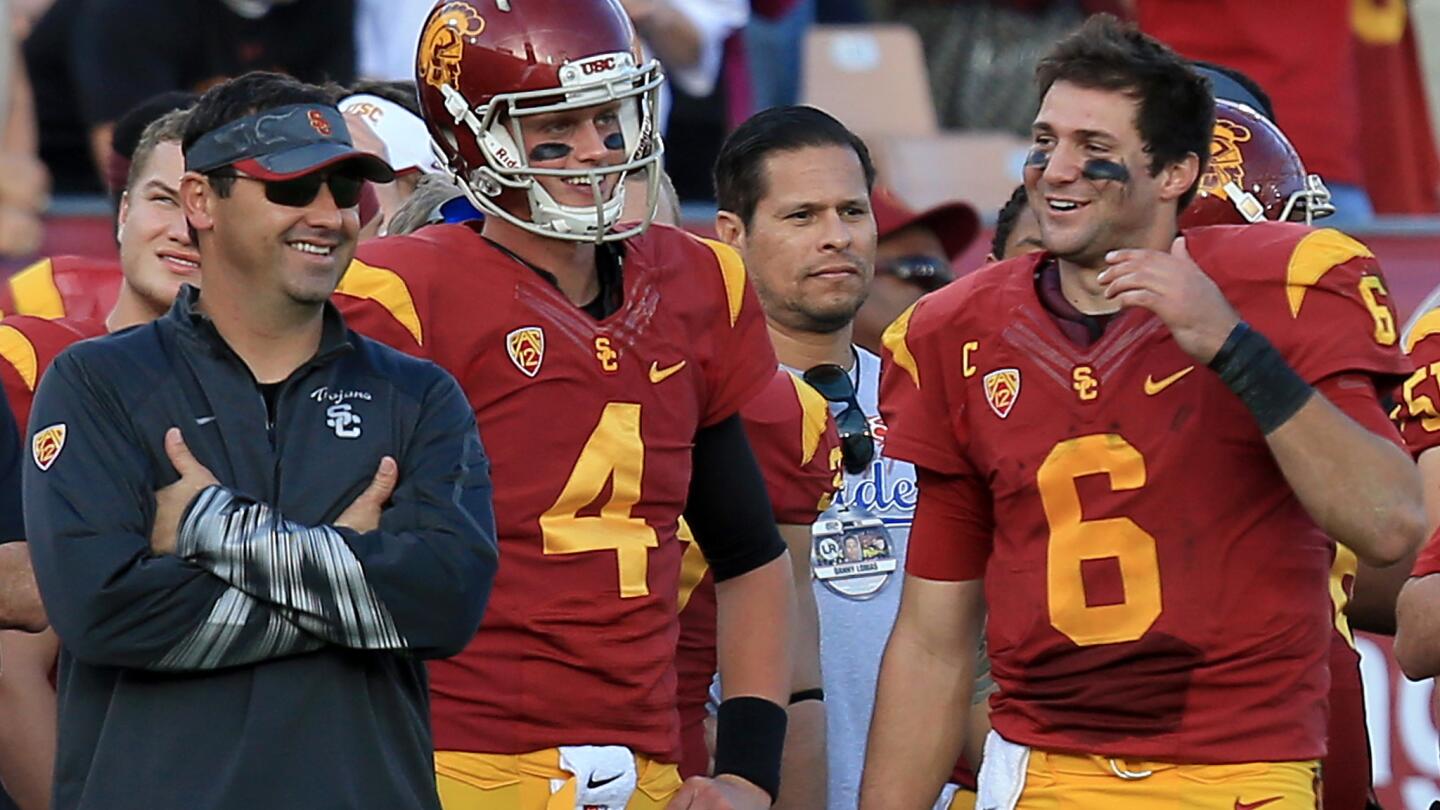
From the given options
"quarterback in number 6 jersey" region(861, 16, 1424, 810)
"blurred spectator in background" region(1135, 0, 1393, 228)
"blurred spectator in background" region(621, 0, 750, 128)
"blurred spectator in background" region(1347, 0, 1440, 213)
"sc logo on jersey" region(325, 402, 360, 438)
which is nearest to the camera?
"sc logo on jersey" region(325, 402, 360, 438)

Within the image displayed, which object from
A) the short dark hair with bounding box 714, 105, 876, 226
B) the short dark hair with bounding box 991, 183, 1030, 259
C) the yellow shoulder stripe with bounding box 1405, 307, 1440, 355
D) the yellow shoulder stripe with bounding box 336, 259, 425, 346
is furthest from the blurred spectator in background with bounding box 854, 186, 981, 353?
the yellow shoulder stripe with bounding box 336, 259, 425, 346

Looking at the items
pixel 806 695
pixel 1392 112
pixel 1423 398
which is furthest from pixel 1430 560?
pixel 1392 112

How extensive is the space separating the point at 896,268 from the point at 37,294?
85.8 inches

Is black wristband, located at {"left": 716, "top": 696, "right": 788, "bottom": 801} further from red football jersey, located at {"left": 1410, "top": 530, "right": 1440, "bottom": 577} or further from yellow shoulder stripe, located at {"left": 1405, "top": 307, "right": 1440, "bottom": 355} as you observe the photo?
yellow shoulder stripe, located at {"left": 1405, "top": 307, "right": 1440, "bottom": 355}

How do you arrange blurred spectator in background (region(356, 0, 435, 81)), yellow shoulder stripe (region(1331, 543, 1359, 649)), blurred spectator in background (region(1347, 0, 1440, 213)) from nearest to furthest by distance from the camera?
1. yellow shoulder stripe (region(1331, 543, 1359, 649))
2. blurred spectator in background (region(356, 0, 435, 81))
3. blurred spectator in background (region(1347, 0, 1440, 213))

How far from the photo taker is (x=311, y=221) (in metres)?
4.00

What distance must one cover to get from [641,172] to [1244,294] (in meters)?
1.09

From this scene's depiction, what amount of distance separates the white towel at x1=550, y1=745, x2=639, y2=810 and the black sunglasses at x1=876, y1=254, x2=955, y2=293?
9.04 feet

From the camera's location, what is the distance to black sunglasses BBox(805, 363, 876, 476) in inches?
222

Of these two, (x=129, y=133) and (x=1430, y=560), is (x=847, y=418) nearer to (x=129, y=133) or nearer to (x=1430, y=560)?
(x=1430, y=560)

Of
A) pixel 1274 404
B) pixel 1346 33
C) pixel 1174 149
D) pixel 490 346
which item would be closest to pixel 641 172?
pixel 490 346

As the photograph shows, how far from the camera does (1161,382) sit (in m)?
4.50

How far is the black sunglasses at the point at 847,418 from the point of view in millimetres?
5645

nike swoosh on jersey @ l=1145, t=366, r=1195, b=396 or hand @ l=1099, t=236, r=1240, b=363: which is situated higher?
hand @ l=1099, t=236, r=1240, b=363
